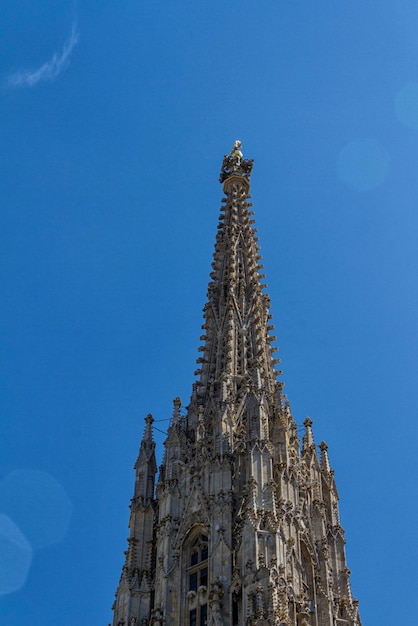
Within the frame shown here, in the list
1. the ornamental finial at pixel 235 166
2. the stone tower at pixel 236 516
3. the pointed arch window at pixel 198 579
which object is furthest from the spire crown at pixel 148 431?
the ornamental finial at pixel 235 166

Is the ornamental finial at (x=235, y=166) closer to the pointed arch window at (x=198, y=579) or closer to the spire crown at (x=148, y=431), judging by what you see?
the spire crown at (x=148, y=431)

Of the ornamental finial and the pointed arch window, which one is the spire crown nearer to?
the pointed arch window

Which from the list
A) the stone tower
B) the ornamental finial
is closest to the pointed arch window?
the stone tower

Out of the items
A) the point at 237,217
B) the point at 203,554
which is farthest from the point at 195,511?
the point at 237,217

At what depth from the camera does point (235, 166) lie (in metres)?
80.1

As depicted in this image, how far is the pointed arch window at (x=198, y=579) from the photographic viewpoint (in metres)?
48.6

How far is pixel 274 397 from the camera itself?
2330 inches

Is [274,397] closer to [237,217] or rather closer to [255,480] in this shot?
[255,480]

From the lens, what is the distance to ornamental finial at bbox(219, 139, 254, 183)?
79.6 meters

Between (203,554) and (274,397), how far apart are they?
10796mm

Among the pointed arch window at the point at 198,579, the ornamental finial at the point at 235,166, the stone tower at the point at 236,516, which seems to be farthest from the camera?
the ornamental finial at the point at 235,166

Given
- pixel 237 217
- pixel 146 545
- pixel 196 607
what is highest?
pixel 237 217

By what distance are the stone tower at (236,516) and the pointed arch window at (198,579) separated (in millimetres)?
47

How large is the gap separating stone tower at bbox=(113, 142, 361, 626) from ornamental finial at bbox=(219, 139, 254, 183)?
17.6 m
